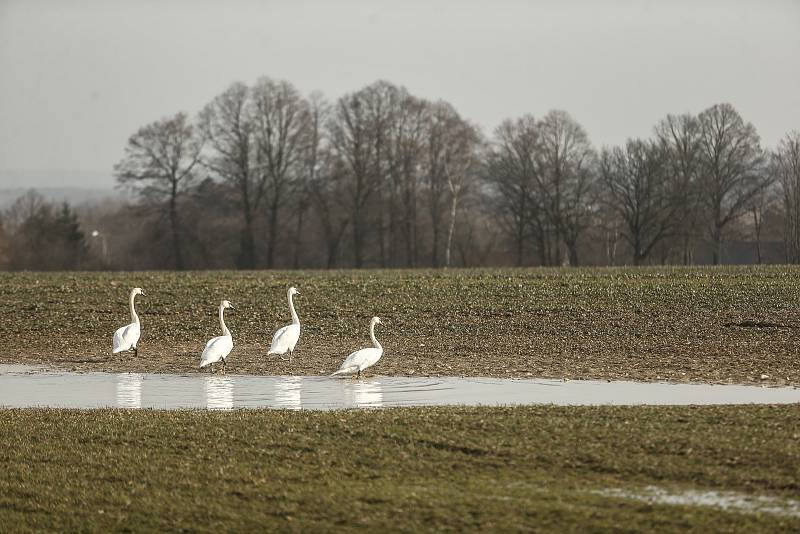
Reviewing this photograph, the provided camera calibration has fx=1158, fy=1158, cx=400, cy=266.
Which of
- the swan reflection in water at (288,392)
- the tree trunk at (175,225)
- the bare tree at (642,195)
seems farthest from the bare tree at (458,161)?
the swan reflection in water at (288,392)

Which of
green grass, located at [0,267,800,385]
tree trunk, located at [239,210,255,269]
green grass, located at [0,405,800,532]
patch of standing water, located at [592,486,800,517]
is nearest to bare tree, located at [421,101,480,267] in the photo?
tree trunk, located at [239,210,255,269]

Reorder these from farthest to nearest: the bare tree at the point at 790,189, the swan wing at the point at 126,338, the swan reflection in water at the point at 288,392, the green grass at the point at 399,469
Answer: the bare tree at the point at 790,189 < the swan wing at the point at 126,338 < the swan reflection in water at the point at 288,392 < the green grass at the point at 399,469

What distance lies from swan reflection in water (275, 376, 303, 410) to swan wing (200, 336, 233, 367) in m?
1.91

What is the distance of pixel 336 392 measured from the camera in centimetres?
2091

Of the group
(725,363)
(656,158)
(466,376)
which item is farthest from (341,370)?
(656,158)

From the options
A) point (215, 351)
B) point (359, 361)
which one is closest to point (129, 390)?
point (215, 351)

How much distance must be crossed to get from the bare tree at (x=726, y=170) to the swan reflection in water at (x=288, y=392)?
223ft

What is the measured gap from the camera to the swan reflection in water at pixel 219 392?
62.6 feet

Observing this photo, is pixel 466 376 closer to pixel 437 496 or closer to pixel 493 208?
pixel 437 496

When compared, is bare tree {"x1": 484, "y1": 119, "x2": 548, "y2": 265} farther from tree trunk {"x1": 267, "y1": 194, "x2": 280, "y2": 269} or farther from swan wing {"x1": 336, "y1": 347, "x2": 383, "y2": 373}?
swan wing {"x1": 336, "y1": 347, "x2": 383, "y2": 373}

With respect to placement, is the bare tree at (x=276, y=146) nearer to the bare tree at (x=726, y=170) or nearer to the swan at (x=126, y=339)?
the bare tree at (x=726, y=170)

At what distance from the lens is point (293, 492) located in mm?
12312

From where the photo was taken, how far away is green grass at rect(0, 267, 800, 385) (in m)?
25.5

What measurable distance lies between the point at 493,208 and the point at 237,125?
72.5ft
